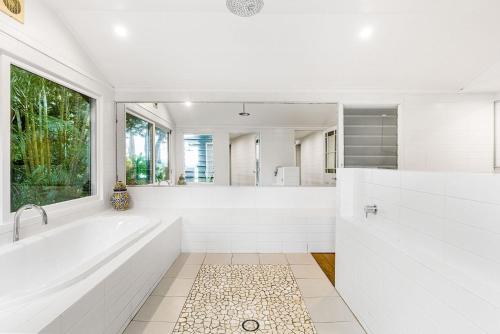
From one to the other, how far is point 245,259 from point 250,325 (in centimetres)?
110

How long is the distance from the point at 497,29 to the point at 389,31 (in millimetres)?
932

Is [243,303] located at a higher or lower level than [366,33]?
lower

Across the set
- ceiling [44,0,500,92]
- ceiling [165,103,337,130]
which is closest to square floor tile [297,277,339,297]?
ceiling [165,103,337,130]

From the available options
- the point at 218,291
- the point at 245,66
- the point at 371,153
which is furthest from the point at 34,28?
the point at 371,153

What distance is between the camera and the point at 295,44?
2.44m

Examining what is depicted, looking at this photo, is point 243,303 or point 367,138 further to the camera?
point 367,138

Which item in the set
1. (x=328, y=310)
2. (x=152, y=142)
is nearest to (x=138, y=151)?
(x=152, y=142)

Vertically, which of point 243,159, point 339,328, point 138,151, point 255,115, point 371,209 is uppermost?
point 255,115

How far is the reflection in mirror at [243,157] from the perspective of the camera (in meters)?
3.17

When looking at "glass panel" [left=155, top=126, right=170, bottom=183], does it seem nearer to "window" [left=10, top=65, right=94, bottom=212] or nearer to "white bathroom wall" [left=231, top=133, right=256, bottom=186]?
"window" [left=10, top=65, right=94, bottom=212]

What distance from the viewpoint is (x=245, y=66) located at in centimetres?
274

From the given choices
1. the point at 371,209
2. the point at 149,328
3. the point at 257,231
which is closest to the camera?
the point at 149,328

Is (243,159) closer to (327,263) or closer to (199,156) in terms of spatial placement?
(199,156)

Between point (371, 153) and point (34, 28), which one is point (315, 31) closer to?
point (371, 153)
